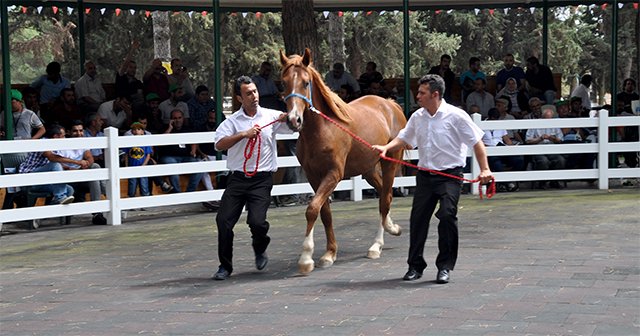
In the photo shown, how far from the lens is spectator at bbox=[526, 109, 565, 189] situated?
56.6 ft

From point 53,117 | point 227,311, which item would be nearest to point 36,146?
point 53,117

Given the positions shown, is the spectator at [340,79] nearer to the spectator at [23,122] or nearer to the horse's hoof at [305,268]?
the spectator at [23,122]

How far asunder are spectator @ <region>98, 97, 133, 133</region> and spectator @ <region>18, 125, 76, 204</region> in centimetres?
277

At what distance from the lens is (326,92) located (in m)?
10.2

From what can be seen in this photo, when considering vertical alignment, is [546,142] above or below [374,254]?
above

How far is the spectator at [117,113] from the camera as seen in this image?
16.8m

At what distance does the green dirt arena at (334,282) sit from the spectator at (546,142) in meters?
3.15

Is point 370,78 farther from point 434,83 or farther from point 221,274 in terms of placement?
point 434,83

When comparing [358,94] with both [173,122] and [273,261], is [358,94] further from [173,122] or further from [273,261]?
[273,261]

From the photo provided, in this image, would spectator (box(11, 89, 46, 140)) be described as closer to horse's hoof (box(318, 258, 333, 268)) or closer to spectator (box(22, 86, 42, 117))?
spectator (box(22, 86, 42, 117))

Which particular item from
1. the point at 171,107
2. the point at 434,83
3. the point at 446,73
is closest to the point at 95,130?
the point at 171,107

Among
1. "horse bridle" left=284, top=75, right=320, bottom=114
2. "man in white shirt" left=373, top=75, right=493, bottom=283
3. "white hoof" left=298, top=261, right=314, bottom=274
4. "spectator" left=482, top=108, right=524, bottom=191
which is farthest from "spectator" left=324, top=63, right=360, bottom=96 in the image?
"man in white shirt" left=373, top=75, right=493, bottom=283

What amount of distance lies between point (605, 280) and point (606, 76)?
3761 centimetres

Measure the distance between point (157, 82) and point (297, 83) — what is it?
9.46 metres
